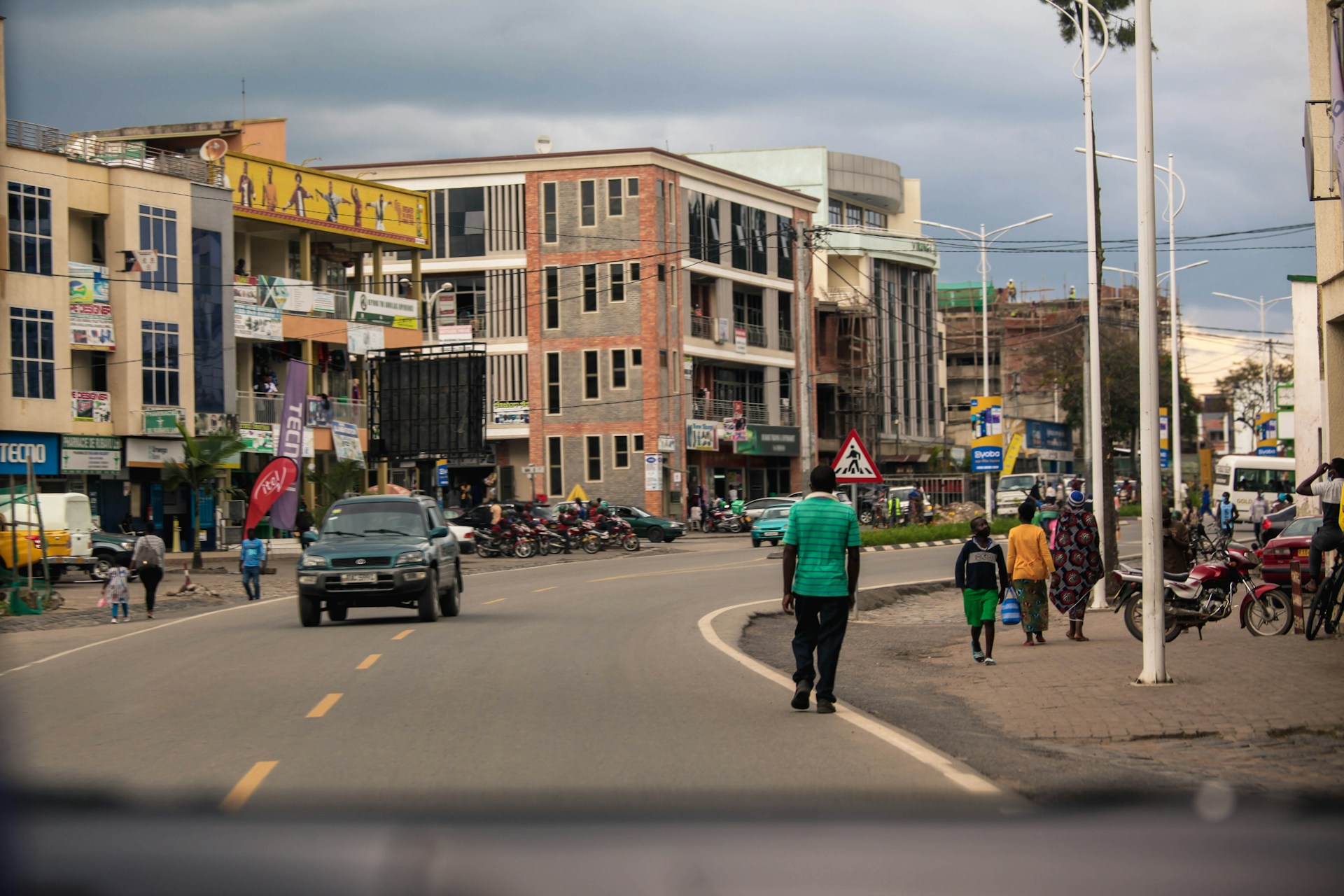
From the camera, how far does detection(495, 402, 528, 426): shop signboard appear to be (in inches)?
2768

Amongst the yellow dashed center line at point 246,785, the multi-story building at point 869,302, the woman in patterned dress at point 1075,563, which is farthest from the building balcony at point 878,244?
the yellow dashed center line at point 246,785

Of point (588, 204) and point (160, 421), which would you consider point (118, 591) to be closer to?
point (160, 421)

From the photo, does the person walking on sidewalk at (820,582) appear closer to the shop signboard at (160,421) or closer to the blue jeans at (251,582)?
the blue jeans at (251,582)

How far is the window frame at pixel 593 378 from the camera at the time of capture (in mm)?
69750

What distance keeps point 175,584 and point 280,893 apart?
32994 mm

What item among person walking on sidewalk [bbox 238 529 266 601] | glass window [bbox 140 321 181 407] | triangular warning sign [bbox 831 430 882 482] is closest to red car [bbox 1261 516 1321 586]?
triangular warning sign [bbox 831 430 882 482]

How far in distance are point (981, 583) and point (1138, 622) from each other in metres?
2.26

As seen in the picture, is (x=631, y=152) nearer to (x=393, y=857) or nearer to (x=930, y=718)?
(x=930, y=718)

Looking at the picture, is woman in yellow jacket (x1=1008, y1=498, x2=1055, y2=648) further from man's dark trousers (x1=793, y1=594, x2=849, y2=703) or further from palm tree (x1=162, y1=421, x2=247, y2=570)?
palm tree (x1=162, y1=421, x2=247, y2=570)

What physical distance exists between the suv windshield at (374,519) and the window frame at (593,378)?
4748 centimetres

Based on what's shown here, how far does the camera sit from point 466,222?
71.8 metres

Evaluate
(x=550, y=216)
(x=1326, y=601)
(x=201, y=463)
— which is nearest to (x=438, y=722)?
(x=1326, y=601)

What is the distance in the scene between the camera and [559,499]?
70.8 m

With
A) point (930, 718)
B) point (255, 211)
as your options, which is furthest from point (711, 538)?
point (930, 718)
